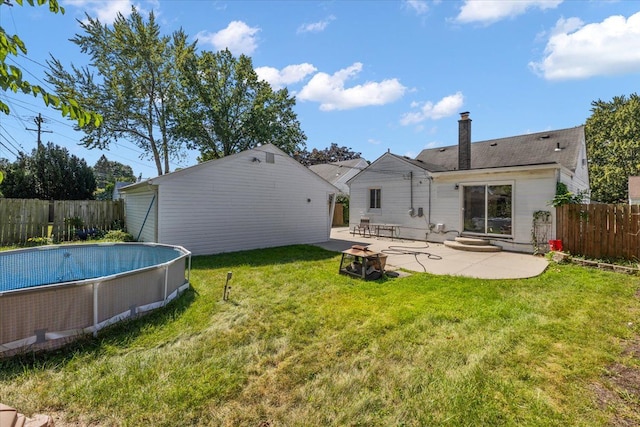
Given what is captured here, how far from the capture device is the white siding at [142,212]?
9.38m

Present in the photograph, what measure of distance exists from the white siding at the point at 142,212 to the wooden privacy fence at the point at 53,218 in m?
0.87

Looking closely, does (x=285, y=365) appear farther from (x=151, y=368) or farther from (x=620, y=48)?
(x=620, y=48)

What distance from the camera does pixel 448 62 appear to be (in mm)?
10875

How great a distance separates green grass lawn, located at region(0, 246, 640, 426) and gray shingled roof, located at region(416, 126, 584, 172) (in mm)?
9647

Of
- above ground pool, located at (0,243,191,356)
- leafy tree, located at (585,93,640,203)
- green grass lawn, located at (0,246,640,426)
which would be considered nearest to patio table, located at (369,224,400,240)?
green grass lawn, located at (0,246,640,426)

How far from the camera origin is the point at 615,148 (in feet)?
84.8

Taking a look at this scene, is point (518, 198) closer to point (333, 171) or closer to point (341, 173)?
point (341, 173)

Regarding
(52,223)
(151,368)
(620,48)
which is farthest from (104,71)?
(620,48)

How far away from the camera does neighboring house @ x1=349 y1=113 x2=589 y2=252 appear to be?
9.66 metres

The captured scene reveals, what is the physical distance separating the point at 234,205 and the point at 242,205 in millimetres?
308

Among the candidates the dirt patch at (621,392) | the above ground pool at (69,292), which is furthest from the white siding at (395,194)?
the above ground pool at (69,292)

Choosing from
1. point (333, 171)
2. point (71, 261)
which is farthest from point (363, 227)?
point (333, 171)

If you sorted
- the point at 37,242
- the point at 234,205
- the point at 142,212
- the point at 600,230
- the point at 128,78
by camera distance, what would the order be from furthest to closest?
1. the point at 128,78
2. the point at 142,212
3. the point at 37,242
4. the point at 234,205
5. the point at 600,230

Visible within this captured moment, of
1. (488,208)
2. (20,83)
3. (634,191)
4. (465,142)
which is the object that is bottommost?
(488,208)
